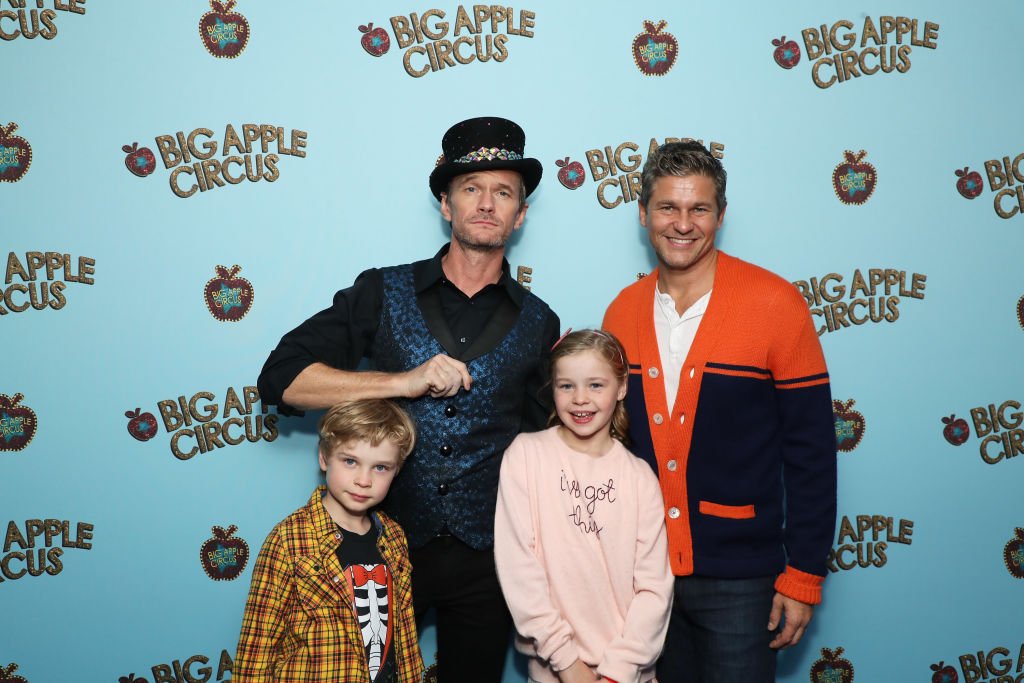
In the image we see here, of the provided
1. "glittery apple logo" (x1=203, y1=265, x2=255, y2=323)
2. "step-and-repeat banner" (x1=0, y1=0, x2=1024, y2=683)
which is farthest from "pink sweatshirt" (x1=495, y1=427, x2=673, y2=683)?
"glittery apple logo" (x1=203, y1=265, x2=255, y2=323)

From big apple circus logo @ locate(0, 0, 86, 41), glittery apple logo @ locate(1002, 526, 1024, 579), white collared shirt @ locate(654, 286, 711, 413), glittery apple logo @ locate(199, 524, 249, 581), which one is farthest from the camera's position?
glittery apple logo @ locate(1002, 526, 1024, 579)

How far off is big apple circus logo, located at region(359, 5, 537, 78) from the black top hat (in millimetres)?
339

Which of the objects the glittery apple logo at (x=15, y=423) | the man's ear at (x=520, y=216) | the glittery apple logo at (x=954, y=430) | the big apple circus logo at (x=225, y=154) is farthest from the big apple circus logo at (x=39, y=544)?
the glittery apple logo at (x=954, y=430)

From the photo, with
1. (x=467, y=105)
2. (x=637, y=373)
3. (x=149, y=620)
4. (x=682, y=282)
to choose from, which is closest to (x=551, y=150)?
(x=467, y=105)

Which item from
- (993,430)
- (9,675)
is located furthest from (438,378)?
(993,430)

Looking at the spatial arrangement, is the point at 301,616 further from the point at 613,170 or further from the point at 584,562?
the point at 613,170

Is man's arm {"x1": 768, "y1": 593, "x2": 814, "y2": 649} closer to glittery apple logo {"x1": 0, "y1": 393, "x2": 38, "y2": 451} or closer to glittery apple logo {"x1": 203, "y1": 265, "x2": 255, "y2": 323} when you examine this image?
glittery apple logo {"x1": 203, "y1": 265, "x2": 255, "y2": 323}

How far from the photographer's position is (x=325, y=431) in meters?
1.78

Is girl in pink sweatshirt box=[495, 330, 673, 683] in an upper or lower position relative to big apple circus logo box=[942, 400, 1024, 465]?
lower

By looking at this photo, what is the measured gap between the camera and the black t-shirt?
1722 millimetres

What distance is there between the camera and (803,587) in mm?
1729

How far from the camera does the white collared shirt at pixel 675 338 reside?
6.06 ft

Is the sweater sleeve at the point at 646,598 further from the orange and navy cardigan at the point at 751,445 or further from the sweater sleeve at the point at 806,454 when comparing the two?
the sweater sleeve at the point at 806,454

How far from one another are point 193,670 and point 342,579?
87cm
